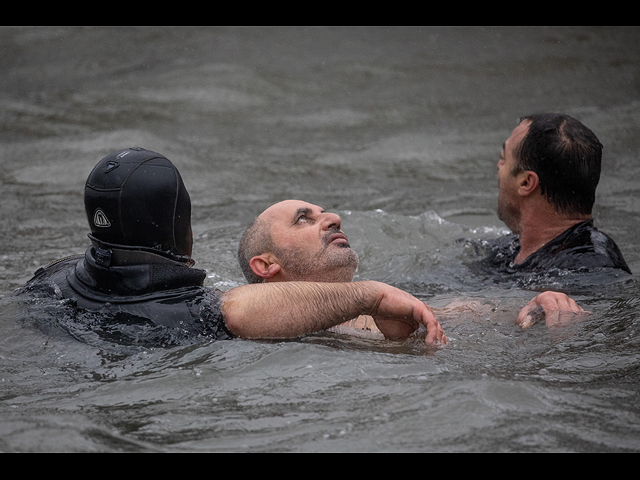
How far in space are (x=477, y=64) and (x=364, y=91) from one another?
223 cm

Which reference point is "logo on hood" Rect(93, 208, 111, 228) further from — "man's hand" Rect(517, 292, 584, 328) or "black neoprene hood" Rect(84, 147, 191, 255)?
"man's hand" Rect(517, 292, 584, 328)

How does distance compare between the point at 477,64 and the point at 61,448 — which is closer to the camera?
the point at 61,448

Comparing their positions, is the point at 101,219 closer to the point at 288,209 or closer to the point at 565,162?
the point at 288,209

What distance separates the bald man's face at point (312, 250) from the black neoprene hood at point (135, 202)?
0.87 meters

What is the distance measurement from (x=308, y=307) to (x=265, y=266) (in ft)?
2.91

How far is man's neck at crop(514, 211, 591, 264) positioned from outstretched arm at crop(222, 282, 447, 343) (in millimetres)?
1853

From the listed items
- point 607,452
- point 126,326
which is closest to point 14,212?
point 126,326

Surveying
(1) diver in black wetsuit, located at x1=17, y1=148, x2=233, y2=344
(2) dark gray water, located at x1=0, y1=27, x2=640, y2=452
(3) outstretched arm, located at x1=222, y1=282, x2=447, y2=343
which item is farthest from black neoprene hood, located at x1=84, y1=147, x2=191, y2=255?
(2) dark gray water, located at x1=0, y1=27, x2=640, y2=452

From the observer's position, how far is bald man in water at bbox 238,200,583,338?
4848 millimetres

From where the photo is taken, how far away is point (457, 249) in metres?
6.88

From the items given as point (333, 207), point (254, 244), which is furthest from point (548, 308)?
point (333, 207)

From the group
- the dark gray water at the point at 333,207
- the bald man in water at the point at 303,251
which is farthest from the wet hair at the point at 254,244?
the dark gray water at the point at 333,207

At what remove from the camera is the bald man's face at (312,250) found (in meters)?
4.84

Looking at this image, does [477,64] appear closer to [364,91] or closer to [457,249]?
[364,91]
